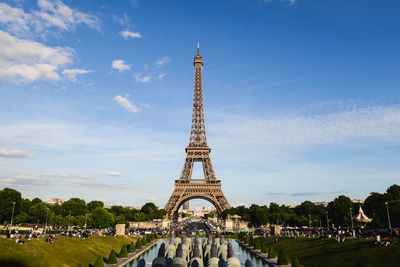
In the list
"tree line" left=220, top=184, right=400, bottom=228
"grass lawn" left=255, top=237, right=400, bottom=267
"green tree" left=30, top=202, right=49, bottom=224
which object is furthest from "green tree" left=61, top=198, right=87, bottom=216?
"grass lawn" left=255, top=237, right=400, bottom=267

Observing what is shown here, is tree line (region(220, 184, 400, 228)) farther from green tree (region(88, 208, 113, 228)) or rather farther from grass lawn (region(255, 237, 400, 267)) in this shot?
green tree (region(88, 208, 113, 228))

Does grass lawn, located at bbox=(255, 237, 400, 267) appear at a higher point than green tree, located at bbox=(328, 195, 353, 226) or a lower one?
lower

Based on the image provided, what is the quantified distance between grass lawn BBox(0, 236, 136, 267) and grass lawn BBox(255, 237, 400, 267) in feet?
83.1

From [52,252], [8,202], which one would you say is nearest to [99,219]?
[8,202]

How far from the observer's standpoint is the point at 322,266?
34.3 meters

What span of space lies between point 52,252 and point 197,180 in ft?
234

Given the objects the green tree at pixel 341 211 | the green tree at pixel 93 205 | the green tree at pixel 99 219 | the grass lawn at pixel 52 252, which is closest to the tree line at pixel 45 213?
the green tree at pixel 99 219

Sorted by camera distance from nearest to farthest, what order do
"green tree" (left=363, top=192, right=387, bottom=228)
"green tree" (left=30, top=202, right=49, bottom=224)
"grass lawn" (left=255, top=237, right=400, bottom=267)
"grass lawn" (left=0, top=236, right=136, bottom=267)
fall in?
1. "grass lawn" (left=0, top=236, right=136, bottom=267)
2. "grass lawn" (left=255, top=237, right=400, bottom=267)
3. "green tree" (left=363, top=192, right=387, bottom=228)
4. "green tree" (left=30, top=202, right=49, bottom=224)

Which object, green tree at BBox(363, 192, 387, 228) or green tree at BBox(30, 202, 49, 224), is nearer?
green tree at BBox(363, 192, 387, 228)

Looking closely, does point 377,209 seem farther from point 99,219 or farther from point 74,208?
point 74,208

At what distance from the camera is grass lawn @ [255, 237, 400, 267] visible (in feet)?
95.8

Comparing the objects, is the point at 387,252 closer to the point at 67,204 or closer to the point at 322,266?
the point at 322,266

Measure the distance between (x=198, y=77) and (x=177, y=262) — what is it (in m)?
97.6

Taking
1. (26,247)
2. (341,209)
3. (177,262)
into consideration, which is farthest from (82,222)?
(177,262)
